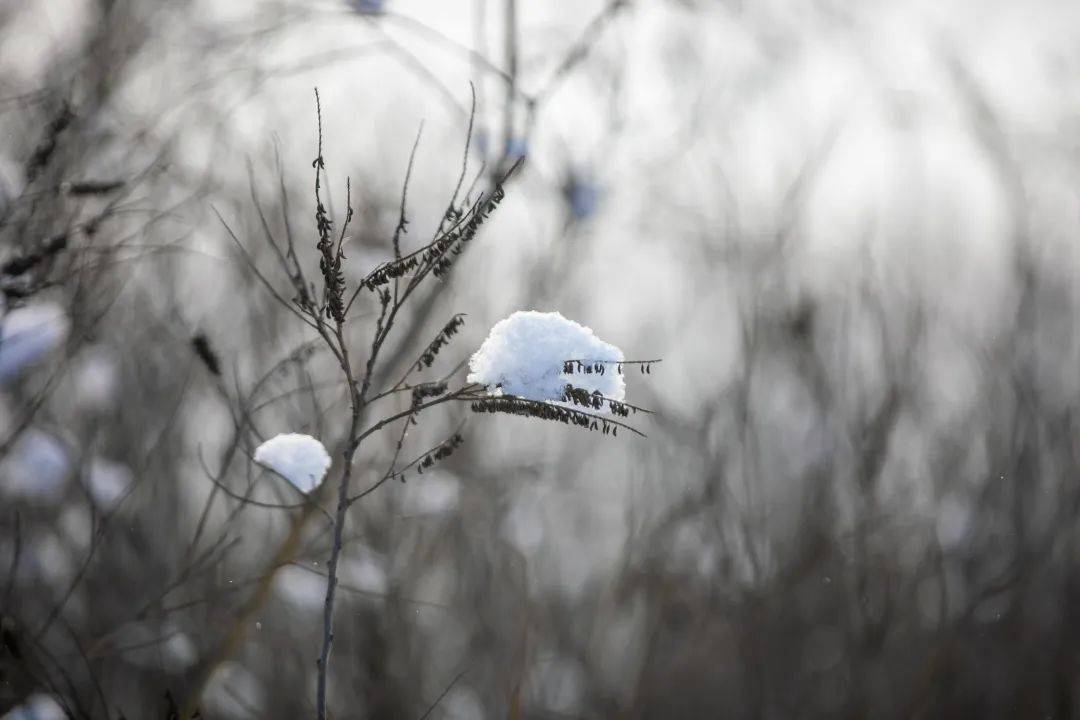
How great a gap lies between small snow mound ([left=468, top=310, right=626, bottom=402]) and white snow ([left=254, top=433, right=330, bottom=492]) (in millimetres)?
360

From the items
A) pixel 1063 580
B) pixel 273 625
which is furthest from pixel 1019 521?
pixel 273 625

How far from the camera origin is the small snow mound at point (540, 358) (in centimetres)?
140

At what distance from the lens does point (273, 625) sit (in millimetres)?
6199

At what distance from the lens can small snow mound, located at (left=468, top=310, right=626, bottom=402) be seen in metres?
1.40

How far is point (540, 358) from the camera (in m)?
1.41

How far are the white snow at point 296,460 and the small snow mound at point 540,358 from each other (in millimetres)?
360

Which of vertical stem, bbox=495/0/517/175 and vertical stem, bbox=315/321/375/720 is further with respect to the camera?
vertical stem, bbox=495/0/517/175

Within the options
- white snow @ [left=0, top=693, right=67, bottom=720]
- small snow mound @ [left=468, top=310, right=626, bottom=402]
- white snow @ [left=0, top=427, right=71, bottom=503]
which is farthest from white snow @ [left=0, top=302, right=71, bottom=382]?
small snow mound @ [left=468, top=310, right=626, bottom=402]

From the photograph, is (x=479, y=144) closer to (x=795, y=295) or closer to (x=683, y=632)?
(x=795, y=295)

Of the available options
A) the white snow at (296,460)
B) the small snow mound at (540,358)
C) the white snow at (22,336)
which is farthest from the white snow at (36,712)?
the small snow mound at (540,358)

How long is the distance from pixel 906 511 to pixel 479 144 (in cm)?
435

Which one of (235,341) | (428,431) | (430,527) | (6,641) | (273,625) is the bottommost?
(6,641)

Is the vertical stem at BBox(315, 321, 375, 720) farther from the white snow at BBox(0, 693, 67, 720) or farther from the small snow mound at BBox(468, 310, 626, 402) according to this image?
the white snow at BBox(0, 693, 67, 720)

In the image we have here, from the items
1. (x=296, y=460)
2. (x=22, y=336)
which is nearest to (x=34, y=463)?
(x=22, y=336)
